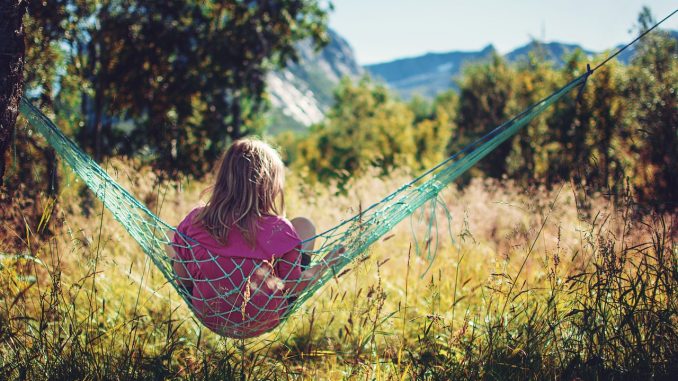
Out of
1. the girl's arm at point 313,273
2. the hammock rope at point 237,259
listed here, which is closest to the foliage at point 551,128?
the hammock rope at point 237,259

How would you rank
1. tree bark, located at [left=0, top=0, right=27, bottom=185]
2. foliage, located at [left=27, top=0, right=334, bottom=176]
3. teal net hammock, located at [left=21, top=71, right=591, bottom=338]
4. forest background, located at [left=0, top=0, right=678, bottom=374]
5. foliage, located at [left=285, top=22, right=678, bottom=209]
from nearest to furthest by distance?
tree bark, located at [left=0, top=0, right=27, bottom=185] < teal net hammock, located at [left=21, top=71, right=591, bottom=338] < foliage, located at [left=285, top=22, right=678, bottom=209] < forest background, located at [left=0, top=0, right=678, bottom=374] < foliage, located at [left=27, top=0, right=334, bottom=176]

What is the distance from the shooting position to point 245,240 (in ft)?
6.03

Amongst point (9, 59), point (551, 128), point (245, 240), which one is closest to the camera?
point (9, 59)

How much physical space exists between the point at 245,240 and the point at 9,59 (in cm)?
94

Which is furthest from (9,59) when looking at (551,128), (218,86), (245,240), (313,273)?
(551,128)

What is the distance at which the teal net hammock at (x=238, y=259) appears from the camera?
1.78m

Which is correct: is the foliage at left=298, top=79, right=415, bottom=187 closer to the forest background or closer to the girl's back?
the forest background

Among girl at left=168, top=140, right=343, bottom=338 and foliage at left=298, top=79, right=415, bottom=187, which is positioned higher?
foliage at left=298, top=79, right=415, bottom=187

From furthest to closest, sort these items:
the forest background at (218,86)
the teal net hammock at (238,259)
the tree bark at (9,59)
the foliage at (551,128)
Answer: the forest background at (218,86)
the foliage at (551,128)
the teal net hammock at (238,259)
the tree bark at (9,59)

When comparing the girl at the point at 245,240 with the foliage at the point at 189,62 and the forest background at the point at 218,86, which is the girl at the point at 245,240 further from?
the foliage at the point at 189,62

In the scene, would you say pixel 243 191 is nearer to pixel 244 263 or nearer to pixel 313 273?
pixel 244 263

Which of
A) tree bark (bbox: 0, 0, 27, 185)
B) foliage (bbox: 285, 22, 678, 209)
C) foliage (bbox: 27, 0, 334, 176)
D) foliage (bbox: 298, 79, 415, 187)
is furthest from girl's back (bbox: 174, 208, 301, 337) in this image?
foliage (bbox: 298, 79, 415, 187)

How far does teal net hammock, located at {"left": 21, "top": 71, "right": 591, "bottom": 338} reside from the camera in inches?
70.0

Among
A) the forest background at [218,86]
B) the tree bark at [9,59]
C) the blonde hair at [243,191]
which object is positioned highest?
the forest background at [218,86]
